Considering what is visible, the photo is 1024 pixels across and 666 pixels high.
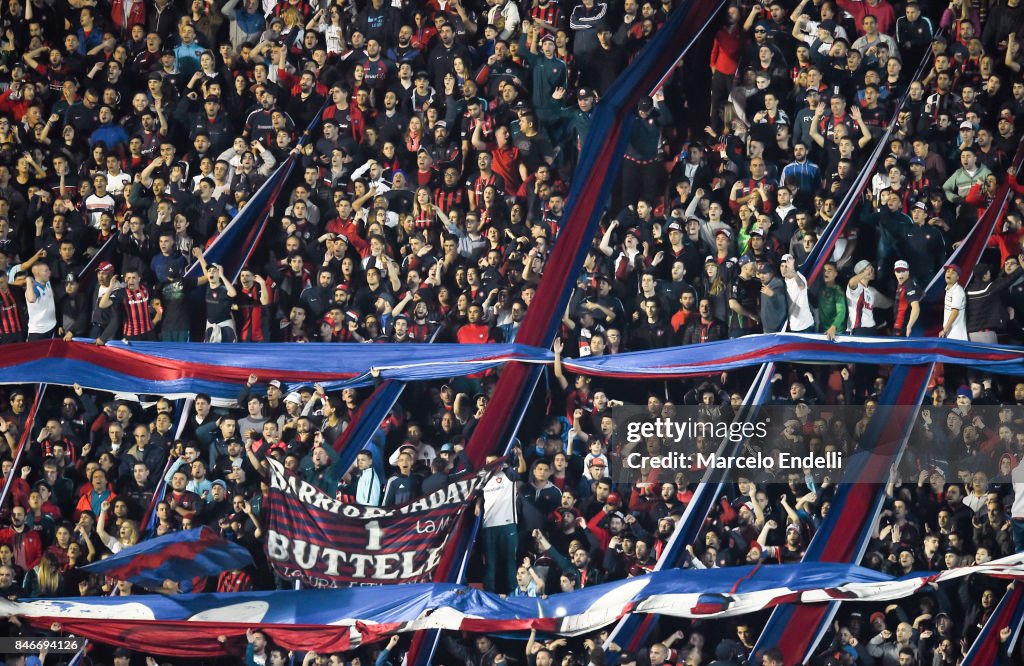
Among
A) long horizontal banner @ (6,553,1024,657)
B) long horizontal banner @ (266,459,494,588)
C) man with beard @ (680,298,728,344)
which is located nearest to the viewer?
long horizontal banner @ (6,553,1024,657)

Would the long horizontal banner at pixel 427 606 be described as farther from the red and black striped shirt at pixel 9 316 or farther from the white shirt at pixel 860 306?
the red and black striped shirt at pixel 9 316

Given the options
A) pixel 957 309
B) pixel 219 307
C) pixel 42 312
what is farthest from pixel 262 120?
pixel 957 309

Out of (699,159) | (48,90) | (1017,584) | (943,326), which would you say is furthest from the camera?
(48,90)

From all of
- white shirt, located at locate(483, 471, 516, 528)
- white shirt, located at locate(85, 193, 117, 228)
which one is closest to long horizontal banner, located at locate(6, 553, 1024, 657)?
white shirt, located at locate(483, 471, 516, 528)

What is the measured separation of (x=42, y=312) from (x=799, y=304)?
20.0 ft

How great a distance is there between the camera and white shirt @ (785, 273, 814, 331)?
12.7 metres

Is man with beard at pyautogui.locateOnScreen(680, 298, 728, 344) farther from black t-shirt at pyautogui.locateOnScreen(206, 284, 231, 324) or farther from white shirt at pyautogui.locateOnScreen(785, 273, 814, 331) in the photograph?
black t-shirt at pyautogui.locateOnScreen(206, 284, 231, 324)

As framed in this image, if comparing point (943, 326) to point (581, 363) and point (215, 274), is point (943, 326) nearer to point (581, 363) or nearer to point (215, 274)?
point (581, 363)

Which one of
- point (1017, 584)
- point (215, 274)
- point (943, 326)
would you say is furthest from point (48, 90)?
point (1017, 584)

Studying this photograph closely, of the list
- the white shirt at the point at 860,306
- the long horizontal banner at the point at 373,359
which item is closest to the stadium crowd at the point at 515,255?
the white shirt at the point at 860,306

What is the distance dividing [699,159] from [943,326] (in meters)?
2.36

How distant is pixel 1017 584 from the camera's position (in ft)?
38.7

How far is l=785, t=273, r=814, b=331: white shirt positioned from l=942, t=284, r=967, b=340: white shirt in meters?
1.02

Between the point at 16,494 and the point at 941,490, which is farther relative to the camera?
the point at 16,494
